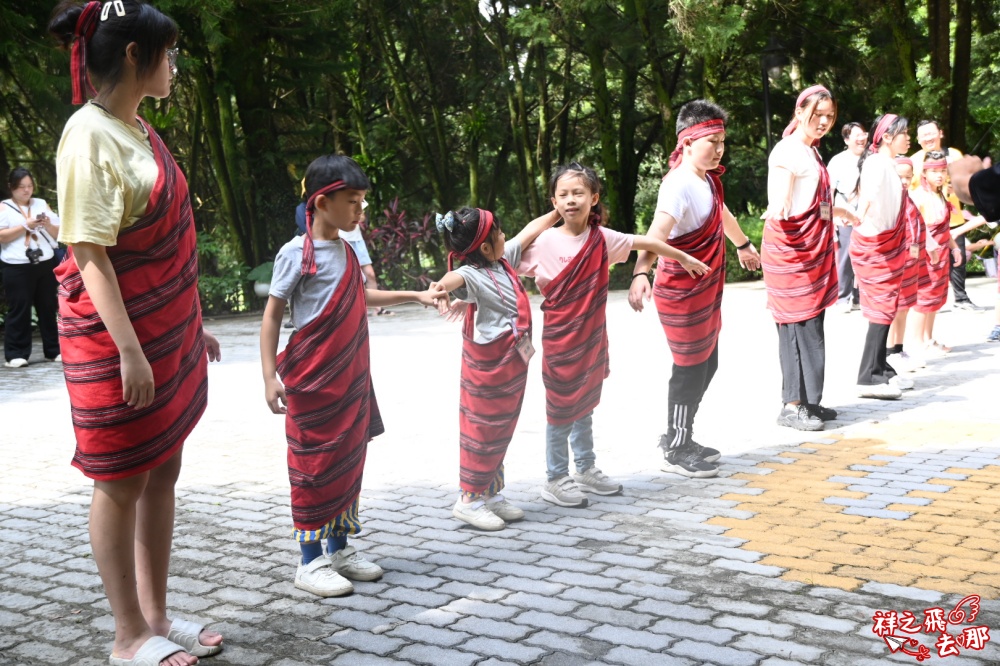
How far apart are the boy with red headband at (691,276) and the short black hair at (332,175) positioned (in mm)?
2166

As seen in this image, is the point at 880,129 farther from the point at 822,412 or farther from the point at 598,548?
the point at 598,548

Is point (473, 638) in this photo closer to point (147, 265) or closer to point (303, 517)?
point (303, 517)

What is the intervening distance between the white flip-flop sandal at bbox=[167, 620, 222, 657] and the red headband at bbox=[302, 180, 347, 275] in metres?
1.32

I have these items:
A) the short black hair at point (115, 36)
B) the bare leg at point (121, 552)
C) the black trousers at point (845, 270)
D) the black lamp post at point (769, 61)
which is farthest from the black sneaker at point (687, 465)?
the black lamp post at point (769, 61)

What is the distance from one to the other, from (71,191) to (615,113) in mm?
22133

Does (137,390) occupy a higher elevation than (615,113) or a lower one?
lower

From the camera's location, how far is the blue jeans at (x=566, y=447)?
17.5 ft

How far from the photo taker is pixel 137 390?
10.3ft

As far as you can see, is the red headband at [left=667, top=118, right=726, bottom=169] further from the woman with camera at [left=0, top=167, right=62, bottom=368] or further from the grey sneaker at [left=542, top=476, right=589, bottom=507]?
the woman with camera at [left=0, top=167, right=62, bottom=368]

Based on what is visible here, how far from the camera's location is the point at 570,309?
532 cm

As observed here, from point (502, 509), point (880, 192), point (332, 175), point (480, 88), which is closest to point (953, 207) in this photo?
point (880, 192)

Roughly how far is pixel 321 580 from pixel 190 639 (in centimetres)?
66

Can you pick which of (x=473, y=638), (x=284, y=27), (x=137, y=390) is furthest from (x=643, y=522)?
(x=284, y=27)

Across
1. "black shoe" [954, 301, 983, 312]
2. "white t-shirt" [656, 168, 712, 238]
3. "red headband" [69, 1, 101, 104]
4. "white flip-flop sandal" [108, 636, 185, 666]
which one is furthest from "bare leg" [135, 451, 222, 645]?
"black shoe" [954, 301, 983, 312]
